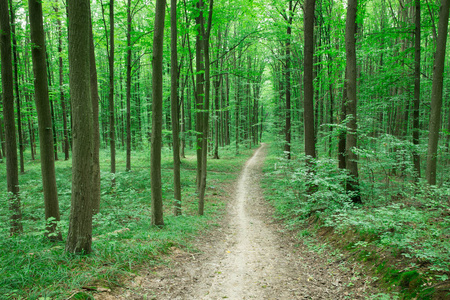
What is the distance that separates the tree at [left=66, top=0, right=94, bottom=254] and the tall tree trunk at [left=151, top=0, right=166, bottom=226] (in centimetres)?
248

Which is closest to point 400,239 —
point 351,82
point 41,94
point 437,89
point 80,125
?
point 351,82

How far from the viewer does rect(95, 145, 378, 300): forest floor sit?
3850 millimetres

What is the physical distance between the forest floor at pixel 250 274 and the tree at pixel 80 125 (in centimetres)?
124

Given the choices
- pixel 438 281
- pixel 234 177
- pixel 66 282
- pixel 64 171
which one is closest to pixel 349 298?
pixel 438 281

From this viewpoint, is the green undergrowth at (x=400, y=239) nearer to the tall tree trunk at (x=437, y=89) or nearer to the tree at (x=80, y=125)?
the tall tree trunk at (x=437, y=89)

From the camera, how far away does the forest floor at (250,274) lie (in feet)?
12.6

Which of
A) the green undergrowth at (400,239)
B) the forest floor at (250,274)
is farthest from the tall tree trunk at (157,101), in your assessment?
the green undergrowth at (400,239)

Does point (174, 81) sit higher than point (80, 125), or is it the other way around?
point (174, 81)

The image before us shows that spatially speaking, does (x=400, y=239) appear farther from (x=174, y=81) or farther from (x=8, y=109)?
(x=8, y=109)

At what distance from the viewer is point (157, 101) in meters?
6.36

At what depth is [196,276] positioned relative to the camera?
4.52 metres

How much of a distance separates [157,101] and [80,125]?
2784 millimetres

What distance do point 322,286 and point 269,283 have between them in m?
0.95

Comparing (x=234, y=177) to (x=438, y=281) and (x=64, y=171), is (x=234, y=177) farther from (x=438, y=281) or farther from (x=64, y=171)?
(x=438, y=281)
